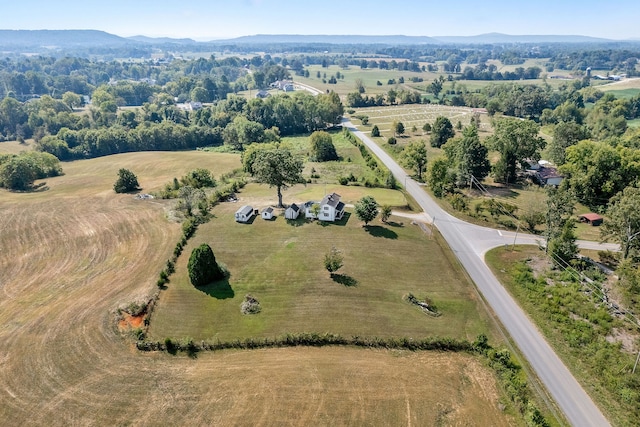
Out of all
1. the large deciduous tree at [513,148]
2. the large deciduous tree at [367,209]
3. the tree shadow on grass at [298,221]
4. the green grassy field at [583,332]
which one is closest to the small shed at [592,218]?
the green grassy field at [583,332]

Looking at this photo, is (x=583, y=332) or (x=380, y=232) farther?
(x=380, y=232)

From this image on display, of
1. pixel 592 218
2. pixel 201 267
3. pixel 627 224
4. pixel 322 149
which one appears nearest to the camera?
pixel 201 267

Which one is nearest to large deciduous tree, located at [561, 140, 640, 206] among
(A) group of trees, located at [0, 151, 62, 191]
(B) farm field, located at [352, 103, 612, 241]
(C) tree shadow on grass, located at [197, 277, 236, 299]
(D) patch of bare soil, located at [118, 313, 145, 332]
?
(B) farm field, located at [352, 103, 612, 241]

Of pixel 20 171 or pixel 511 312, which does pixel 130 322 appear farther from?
pixel 20 171

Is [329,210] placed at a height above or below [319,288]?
above

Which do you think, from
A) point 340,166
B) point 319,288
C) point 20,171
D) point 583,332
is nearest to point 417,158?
point 340,166

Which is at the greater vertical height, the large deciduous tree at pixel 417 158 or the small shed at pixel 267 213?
the large deciduous tree at pixel 417 158

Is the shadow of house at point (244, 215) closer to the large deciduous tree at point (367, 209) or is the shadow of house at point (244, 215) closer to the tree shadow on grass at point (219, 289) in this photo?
the tree shadow on grass at point (219, 289)
